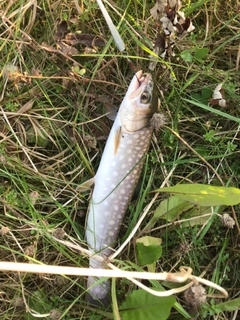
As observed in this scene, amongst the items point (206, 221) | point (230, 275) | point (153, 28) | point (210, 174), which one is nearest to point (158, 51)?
point (153, 28)

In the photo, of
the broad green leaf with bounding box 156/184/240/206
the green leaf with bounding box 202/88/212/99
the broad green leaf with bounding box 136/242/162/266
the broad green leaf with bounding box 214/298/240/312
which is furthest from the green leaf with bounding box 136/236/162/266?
the green leaf with bounding box 202/88/212/99

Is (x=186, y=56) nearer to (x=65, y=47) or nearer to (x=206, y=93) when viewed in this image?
(x=206, y=93)

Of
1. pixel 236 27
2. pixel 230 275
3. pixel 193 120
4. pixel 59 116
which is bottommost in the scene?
pixel 230 275

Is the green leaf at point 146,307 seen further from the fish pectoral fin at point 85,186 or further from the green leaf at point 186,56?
the green leaf at point 186,56

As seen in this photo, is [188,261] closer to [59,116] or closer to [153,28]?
[59,116]

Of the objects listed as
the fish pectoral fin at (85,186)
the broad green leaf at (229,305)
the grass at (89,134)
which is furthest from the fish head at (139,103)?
the broad green leaf at (229,305)
